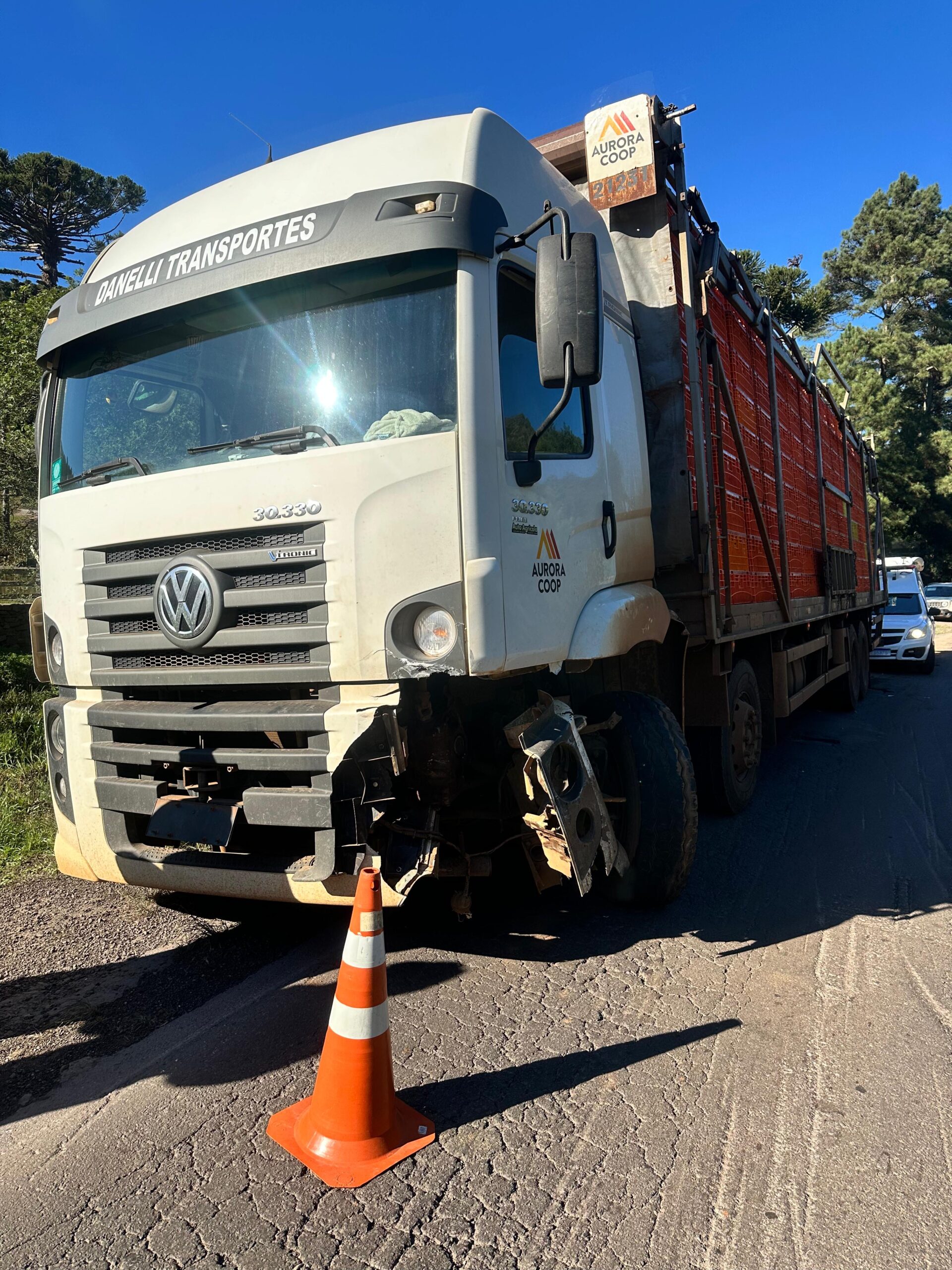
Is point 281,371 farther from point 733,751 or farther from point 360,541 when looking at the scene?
point 733,751

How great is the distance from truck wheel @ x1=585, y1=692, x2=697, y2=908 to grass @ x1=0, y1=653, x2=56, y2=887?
3367mm

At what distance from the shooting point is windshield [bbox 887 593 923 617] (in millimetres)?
17156

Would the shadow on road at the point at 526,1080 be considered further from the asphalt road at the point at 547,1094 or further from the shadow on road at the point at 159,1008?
the shadow on road at the point at 159,1008

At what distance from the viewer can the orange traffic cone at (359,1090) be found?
92.4 inches

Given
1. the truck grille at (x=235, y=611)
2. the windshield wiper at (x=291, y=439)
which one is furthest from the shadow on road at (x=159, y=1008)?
the windshield wiper at (x=291, y=439)

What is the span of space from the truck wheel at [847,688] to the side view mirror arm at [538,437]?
868cm

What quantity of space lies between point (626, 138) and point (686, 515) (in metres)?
2.05

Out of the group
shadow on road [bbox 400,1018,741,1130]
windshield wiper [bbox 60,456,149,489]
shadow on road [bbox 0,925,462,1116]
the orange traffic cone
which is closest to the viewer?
the orange traffic cone

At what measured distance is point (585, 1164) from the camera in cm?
234

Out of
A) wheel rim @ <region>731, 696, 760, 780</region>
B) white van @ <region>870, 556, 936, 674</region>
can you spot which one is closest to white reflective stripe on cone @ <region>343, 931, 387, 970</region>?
wheel rim @ <region>731, 696, 760, 780</region>

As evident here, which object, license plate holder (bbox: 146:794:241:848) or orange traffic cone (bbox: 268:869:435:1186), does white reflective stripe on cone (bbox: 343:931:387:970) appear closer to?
orange traffic cone (bbox: 268:869:435:1186)

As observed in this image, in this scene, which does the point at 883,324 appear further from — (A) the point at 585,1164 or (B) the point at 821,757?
(A) the point at 585,1164

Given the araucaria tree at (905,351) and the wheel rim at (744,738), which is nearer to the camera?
the wheel rim at (744,738)

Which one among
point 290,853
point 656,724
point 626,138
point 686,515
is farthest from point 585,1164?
point 626,138
